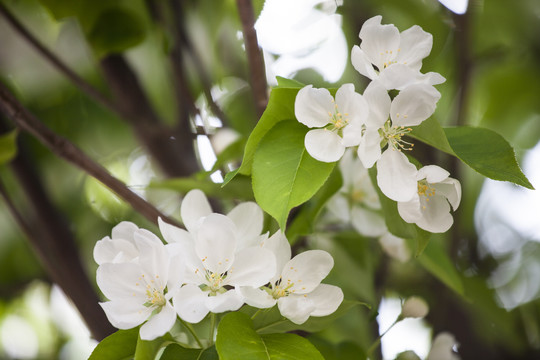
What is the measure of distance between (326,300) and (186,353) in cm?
13

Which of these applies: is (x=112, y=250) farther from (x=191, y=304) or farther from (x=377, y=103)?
(x=377, y=103)

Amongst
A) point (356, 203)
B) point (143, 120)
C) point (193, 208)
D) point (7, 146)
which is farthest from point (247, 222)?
point (143, 120)

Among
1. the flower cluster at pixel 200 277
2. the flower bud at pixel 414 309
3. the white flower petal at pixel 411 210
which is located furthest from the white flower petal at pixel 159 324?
the flower bud at pixel 414 309

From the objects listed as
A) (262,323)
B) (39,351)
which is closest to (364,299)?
(262,323)

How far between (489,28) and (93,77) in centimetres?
83

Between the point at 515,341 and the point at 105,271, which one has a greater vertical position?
the point at 105,271

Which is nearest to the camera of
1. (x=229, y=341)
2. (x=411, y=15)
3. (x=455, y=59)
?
(x=229, y=341)

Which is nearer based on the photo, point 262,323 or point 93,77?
point 262,323

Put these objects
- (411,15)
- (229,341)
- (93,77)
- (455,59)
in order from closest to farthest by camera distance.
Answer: (229,341) → (411,15) → (455,59) → (93,77)

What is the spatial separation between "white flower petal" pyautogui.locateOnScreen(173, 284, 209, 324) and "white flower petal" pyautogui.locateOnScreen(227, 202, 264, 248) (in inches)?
3.4

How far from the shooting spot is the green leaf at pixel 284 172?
1.42 feet

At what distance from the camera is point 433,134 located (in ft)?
1.48

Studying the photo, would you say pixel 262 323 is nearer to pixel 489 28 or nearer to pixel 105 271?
pixel 105 271

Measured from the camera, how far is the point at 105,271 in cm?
44
